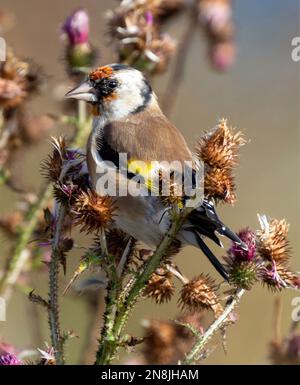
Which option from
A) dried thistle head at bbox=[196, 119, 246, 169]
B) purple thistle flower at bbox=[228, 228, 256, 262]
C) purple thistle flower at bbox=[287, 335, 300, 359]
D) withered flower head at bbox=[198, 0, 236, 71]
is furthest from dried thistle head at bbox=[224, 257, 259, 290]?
withered flower head at bbox=[198, 0, 236, 71]

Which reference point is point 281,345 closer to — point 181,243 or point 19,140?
point 181,243

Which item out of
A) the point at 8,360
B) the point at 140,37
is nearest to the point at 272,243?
the point at 8,360

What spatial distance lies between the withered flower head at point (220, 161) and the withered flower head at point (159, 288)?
38 centimetres

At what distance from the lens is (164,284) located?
2605mm

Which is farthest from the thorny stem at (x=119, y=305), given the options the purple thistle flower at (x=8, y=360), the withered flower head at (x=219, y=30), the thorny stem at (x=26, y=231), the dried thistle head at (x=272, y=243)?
the withered flower head at (x=219, y=30)

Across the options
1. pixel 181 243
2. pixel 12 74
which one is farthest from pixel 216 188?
pixel 12 74

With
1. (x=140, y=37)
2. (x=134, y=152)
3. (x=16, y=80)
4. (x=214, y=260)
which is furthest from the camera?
(x=140, y=37)

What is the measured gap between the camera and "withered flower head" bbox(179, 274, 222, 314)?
2.52 m

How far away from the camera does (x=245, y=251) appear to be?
8.34ft

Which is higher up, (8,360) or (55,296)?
(55,296)

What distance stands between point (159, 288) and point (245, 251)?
282 mm

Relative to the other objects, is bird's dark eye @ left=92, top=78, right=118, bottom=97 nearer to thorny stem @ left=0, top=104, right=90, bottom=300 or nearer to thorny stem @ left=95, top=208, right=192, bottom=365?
thorny stem @ left=0, top=104, right=90, bottom=300

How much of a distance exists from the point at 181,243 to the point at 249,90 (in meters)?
4.49

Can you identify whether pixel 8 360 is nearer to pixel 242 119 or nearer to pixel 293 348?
pixel 293 348
